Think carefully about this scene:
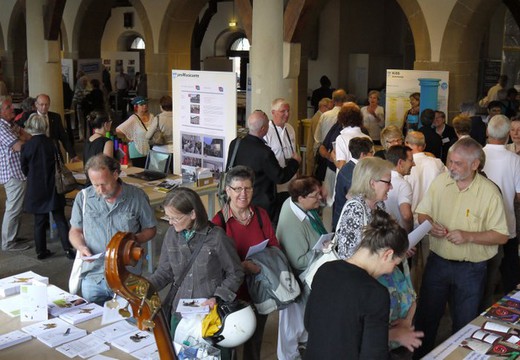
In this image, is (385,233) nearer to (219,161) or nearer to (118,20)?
(219,161)

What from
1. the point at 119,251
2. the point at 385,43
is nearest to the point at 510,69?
the point at 385,43

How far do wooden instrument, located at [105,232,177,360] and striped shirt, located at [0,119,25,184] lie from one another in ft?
18.1

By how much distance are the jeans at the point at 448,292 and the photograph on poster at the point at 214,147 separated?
3393 mm

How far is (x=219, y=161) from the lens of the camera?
707 centimetres

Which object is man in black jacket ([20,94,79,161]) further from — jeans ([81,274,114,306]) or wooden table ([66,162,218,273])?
jeans ([81,274,114,306])

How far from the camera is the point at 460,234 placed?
3.79 meters

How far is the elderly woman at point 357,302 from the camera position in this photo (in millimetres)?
2527

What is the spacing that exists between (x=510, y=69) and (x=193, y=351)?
15.0 metres

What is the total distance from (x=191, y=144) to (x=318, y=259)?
3.86m

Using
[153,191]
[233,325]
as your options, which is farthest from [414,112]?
[233,325]

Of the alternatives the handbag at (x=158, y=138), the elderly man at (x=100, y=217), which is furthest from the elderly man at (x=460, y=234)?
the handbag at (x=158, y=138)

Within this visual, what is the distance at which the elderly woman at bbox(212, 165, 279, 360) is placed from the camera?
3.85 metres

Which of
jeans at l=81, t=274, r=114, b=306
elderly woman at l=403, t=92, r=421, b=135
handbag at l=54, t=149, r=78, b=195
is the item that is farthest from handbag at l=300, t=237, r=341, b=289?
elderly woman at l=403, t=92, r=421, b=135

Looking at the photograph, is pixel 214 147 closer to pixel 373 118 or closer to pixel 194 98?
pixel 194 98
